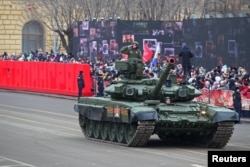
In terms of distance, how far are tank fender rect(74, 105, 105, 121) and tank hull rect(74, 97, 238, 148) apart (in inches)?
1.1

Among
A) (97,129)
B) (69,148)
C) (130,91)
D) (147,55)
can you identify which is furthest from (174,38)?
(69,148)

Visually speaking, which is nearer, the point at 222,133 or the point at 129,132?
the point at 222,133

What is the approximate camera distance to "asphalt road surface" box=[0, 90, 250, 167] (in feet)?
68.6

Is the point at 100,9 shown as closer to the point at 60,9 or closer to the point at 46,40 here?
the point at 60,9

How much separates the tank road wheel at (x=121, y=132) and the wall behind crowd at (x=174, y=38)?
12.9 metres

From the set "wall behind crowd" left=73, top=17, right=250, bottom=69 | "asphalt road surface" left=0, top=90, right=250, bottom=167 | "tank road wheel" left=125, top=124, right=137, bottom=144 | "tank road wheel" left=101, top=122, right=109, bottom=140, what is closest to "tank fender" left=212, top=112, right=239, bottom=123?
"asphalt road surface" left=0, top=90, right=250, bottom=167

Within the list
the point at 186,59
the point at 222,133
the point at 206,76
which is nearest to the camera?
the point at 222,133

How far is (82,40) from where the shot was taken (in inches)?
1944

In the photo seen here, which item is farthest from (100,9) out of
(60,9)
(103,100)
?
(103,100)

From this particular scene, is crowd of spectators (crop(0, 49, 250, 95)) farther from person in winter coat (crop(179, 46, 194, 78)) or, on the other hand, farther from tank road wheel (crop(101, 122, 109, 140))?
tank road wheel (crop(101, 122, 109, 140))

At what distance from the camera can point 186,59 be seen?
118ft

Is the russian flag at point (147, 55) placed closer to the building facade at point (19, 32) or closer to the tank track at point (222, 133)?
the tank track at point (222, 133)

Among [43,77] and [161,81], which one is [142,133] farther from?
[43,77]

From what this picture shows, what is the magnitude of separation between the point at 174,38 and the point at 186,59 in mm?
6625
